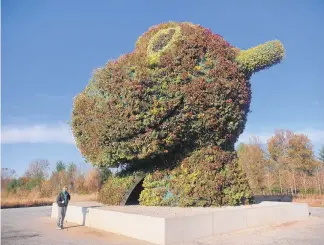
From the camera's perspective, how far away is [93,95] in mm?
11672

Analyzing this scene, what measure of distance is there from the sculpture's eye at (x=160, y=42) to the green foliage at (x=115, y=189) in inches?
175

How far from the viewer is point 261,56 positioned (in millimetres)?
11438

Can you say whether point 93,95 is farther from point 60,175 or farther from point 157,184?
Result: point 60,175

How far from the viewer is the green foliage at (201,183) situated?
1059 centimetres

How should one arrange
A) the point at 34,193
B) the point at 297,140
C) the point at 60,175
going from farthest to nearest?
1. the point at 297,140
2. the point at 60,175
3. the point at 34,193

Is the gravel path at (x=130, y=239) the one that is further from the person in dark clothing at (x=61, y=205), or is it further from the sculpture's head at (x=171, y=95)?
the sculpture's head at (x=171, y=95)

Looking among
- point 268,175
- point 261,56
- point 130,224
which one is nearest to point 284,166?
point 268,175

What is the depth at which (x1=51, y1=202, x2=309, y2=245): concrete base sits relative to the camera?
7777 millimetres

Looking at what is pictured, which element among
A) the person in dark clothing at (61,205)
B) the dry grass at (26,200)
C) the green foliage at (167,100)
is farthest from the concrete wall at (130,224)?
the dry grass at (26,200)

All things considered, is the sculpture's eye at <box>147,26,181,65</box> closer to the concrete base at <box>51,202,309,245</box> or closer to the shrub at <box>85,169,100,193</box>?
the concrete base at <box>51,202,309,245</box>

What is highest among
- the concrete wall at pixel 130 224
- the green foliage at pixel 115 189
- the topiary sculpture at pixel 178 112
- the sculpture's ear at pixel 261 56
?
the sculpture's ear at pixel 261 56

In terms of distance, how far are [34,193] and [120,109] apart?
1793 cm

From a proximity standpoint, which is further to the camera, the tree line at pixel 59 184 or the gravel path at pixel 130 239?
the tree line at pixel 59 184

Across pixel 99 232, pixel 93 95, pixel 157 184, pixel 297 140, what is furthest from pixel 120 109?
pixel 297 140
